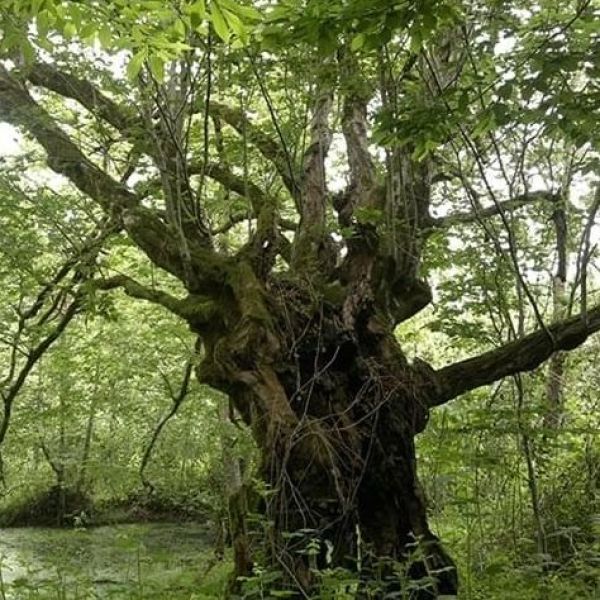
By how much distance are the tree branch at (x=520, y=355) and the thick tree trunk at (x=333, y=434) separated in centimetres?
21

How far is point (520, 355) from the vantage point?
492cm

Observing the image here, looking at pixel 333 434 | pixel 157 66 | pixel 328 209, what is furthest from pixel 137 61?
pixel 328 209

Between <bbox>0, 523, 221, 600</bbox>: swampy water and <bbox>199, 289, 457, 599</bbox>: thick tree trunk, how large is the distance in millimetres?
716

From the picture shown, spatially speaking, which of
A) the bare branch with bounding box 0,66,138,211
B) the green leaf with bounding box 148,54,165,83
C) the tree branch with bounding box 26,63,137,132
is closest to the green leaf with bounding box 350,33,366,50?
the green leaf with bounding box 148,54,165,83

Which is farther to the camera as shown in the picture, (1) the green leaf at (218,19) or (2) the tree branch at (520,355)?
(2) the tree branch at (520,355)

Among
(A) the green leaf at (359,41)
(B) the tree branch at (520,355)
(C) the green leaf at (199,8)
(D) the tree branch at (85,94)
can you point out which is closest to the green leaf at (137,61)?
(C) the green leaf at (199,8)

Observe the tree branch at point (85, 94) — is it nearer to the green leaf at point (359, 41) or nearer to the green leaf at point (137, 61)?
the green leaf at point (137, 61)

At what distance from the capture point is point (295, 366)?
442 cm

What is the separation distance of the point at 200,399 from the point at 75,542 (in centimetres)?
255

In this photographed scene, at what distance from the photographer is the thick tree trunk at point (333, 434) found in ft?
12.7

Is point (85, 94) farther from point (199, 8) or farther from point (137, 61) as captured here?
point (199, 8)

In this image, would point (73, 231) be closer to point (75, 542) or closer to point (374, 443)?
point (374, 443)

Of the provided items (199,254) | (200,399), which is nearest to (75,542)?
(200,399)

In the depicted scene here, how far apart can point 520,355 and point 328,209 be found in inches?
93.5
